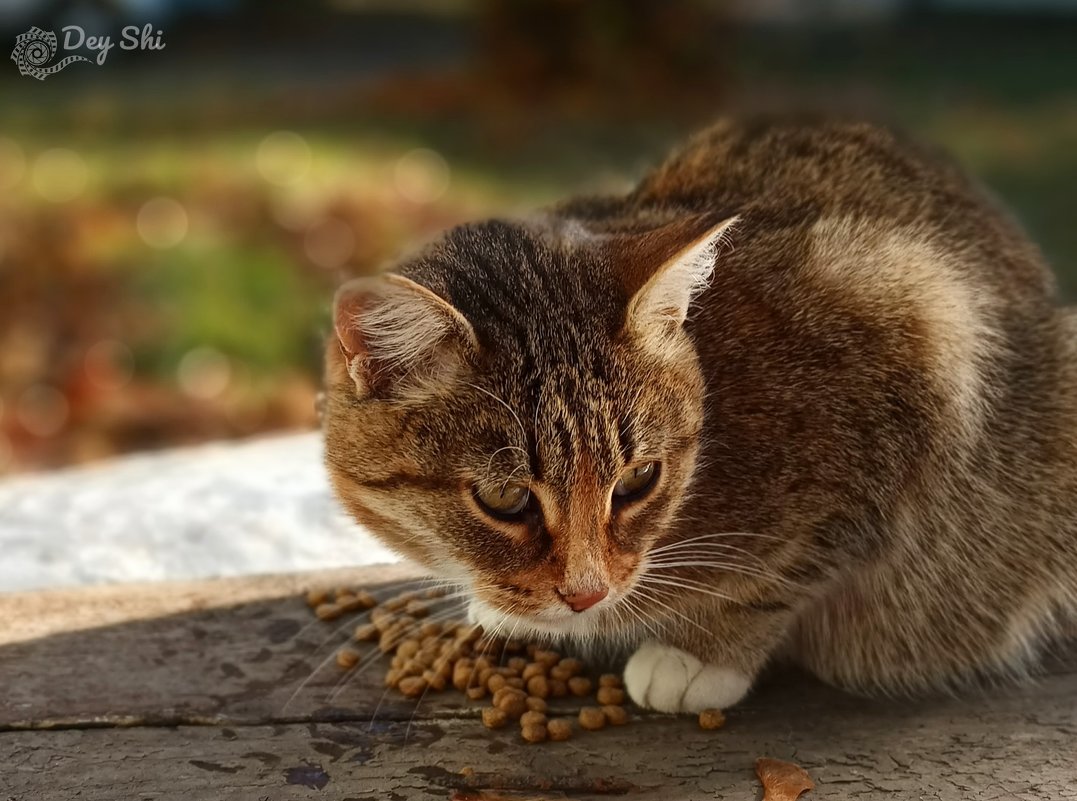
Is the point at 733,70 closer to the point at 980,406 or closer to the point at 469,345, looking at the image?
the point at 980,406

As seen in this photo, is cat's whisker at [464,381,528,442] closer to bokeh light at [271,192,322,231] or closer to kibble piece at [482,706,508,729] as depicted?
kibble piece at [482,706,508,729]

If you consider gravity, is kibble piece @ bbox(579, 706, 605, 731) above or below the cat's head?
below

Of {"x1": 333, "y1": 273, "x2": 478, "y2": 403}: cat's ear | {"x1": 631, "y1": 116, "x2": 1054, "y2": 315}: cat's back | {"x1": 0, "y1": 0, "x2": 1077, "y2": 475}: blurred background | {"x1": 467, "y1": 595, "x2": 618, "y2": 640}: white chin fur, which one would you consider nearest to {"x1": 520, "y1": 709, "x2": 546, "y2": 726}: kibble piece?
{"x1": 467, "y1": 595, "x2": 618, "y2": 640}: white chin fur

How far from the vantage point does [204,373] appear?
341cm

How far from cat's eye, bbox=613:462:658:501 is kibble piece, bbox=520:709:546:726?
1.07 feet

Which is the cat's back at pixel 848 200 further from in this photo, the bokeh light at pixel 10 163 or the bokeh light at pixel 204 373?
the bokeh light at pixel 10 163

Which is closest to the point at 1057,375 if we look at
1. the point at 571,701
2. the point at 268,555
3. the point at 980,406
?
the point at 980,406

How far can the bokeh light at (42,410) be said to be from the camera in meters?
3.39

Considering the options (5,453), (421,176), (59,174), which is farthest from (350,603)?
(59,174)

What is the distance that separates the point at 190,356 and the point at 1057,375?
2.62 metres

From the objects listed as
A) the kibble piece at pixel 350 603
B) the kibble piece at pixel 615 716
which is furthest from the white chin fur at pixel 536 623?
the kibble piece at pixel 350 603

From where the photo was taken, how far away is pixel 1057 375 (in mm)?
1510

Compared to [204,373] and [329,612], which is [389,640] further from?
[204,373]

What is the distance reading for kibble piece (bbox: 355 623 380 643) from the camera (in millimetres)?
1604
